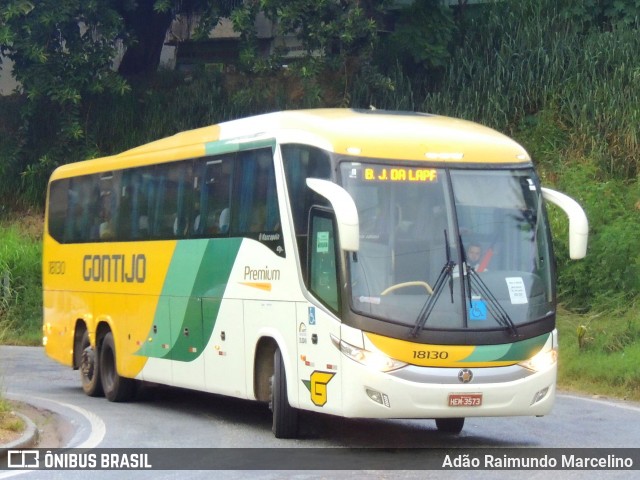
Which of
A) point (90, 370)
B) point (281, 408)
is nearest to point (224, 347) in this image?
point (281, 408)

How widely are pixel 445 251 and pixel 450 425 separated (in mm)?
2795

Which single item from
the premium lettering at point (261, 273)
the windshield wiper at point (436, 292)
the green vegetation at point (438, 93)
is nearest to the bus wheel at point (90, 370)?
the premium lettering at point (261, 273)

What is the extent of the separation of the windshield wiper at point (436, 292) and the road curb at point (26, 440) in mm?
3834

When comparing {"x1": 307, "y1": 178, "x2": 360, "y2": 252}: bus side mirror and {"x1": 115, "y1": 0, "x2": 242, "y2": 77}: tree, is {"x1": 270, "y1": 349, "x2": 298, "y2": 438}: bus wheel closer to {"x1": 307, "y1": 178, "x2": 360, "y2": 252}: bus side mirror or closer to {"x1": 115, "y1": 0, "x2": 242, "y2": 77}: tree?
{"x1": 307, "y1": 178, "x2": 360, "y2": 252}: bus side mirror

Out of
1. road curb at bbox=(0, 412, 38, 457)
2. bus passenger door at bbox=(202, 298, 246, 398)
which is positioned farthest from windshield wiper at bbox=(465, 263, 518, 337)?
road curb at bbox=(0, 412, 38, 457)

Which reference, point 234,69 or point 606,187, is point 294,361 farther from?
point 234,69

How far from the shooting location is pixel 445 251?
12.0 meters

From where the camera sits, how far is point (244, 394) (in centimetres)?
1391

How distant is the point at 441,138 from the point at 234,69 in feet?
72.9

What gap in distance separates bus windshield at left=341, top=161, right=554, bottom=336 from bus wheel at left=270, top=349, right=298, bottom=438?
65.0 inches

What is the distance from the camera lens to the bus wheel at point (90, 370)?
60.1ft

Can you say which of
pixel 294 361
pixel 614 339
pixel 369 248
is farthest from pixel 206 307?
pixel 614 339

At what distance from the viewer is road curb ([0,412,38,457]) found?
11.6 metres

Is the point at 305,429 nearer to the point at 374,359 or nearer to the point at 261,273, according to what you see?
the point at 261,273
